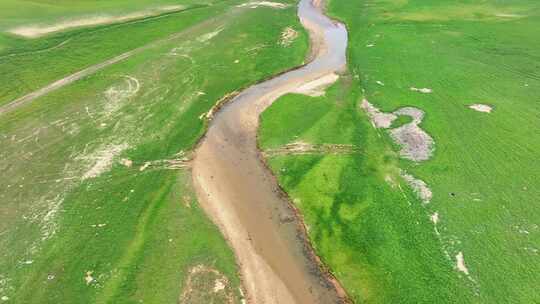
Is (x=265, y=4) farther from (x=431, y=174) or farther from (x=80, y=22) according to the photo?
(x=431, y=174)

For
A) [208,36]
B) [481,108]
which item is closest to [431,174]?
[481,108]

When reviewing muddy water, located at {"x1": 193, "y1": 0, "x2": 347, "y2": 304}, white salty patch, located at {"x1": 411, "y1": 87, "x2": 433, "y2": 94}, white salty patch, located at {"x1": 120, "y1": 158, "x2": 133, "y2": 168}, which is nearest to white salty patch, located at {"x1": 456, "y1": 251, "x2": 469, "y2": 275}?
muddy water, located at {"x1": 193, "y1": 0, "x2": 347, "y2": 304}

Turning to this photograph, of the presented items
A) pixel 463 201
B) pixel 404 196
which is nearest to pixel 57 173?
pixel 404 196

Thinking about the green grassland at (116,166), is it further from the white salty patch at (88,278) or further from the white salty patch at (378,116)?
the white salty patch at (378,116)

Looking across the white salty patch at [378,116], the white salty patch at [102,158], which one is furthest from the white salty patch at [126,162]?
the white salty patch at [378,116]

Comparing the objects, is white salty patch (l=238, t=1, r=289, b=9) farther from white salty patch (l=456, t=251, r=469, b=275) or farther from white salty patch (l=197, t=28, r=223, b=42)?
white salty patch (l=456, t=251, r=469, b=275)

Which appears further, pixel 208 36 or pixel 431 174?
pixel 208 36
